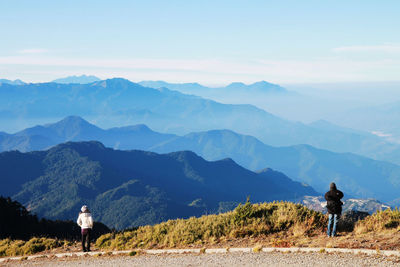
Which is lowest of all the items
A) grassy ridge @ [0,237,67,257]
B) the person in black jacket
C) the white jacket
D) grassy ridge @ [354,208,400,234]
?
grassy ridge @ [0,237,67,257]

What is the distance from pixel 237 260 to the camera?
13.8m

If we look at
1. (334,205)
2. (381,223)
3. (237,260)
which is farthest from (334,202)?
(237,260)

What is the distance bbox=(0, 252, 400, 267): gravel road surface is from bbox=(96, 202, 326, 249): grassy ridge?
1.96 metres

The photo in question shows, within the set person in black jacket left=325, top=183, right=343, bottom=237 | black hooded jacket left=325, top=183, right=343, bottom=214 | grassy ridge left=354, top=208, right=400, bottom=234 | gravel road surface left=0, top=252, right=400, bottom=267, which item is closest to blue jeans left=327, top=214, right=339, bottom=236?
person in black jacket left=325, top=183, right=343, bottom=237

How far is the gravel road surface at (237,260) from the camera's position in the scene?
1213 centimetres

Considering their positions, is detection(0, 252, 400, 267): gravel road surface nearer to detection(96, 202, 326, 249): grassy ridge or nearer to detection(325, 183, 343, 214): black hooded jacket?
detection(96, 202, 326, 249): grassy ridge

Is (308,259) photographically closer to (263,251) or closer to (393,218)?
(263,251)

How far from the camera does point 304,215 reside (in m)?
18.0

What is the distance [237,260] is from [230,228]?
4252 millimetres

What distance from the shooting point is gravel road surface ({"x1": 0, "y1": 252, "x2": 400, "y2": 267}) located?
12130 millimetres

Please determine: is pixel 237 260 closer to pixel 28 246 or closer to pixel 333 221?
pixel 333 221

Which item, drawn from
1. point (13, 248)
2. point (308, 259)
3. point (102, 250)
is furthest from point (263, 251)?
point (13, 248)

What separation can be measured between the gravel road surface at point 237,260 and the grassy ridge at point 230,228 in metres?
1.96

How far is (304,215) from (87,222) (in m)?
10.7
